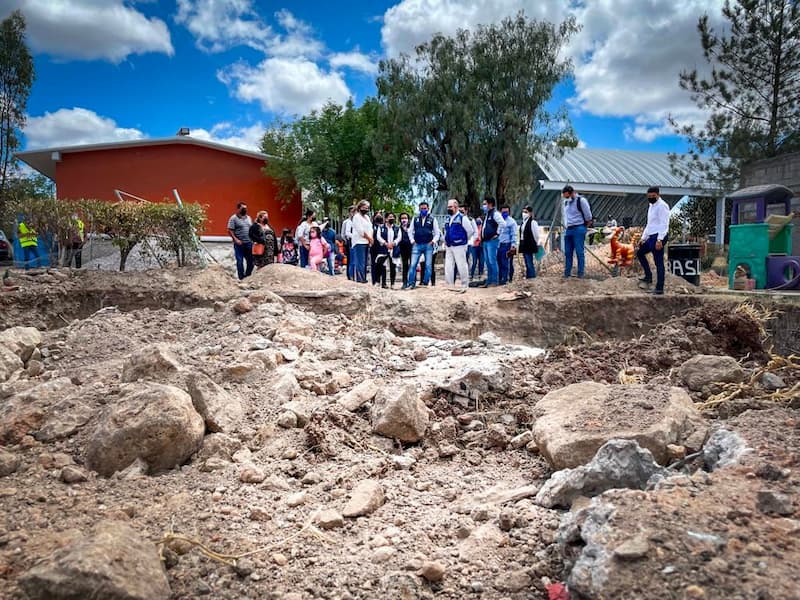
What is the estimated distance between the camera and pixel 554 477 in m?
3.15

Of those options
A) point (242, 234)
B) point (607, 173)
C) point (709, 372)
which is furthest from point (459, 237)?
point (607, 173)

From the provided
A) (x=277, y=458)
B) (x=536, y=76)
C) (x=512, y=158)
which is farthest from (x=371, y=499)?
(x=536, y=76)

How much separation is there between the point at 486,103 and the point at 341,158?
6362 mm

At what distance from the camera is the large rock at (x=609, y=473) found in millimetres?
2820

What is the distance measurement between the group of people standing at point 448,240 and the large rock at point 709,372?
5.76 metres

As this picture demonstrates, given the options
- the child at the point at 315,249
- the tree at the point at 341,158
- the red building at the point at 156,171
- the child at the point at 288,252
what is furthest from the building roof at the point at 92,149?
the child at the point at 315,249

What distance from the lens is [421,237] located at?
10773 millimetres

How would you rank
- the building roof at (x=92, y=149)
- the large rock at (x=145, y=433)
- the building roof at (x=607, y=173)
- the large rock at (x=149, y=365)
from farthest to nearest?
the building roof at (x=607, y=173), the building roof at (x=92, y=149), the large rock at (x=149, y=365), the large rock at (x=145, y=433)

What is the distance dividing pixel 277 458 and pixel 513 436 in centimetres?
176

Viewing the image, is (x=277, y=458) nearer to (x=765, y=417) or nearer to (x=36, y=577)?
(x=36, y=577)

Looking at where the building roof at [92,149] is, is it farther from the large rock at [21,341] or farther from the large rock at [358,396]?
the large rock at [358,396]

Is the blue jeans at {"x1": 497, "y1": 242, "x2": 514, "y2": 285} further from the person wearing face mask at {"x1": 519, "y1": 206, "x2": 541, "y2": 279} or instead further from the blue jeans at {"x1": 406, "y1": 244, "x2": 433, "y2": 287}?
the blue jeans at {"x1": 406, "y1": 244, "x2": 433, "y2": 287}

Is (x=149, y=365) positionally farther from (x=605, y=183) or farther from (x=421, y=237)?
(x=605, y=183)

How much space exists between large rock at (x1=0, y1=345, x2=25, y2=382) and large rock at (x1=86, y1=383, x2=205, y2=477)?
2322 millimetres
